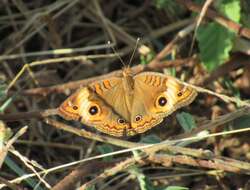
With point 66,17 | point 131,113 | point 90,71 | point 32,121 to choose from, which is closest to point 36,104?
point 32,121

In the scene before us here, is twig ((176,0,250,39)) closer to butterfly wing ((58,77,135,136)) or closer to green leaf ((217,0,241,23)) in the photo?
green leaf ((217,0,241,23))

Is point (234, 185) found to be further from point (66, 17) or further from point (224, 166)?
point (66, 17)

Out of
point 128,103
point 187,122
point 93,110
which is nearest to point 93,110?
point 93,110

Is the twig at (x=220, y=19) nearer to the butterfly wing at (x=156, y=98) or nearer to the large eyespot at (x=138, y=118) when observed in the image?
the butterfly wing at (x=156, y=98)

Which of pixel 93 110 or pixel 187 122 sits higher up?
pixel 93 110

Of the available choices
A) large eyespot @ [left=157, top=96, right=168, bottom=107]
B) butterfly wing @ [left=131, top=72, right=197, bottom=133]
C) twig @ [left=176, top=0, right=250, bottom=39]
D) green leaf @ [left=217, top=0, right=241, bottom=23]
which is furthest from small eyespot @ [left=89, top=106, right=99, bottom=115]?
green leaf @ [left=217, top=0, right=241, bottom=23]

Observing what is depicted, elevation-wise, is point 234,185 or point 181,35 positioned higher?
point 181,35

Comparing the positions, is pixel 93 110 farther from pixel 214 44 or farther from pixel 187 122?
pixel 214 44
